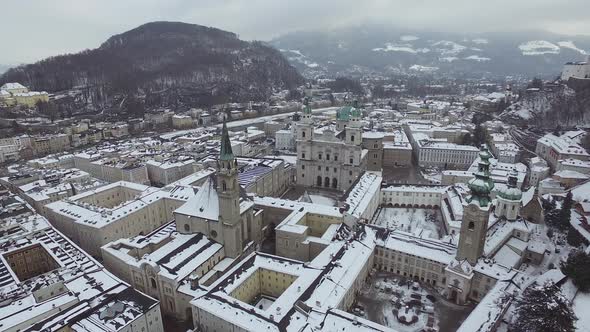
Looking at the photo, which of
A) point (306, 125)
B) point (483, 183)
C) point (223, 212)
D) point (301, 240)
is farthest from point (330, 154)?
point (483, 183)

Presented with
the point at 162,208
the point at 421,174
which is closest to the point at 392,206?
the point at 421,174

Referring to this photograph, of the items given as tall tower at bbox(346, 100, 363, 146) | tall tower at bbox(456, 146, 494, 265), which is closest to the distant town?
tall tower at bbox(456, 146, 494, 265)

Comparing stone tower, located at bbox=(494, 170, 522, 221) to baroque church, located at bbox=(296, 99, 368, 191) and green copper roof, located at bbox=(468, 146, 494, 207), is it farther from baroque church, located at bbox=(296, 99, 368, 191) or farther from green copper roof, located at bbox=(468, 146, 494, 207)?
baroque church, located at bbox=(296, 99, 368, 191)

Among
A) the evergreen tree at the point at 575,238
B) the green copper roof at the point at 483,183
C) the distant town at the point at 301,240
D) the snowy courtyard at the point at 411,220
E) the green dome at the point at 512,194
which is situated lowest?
the snowy courtyard at the point at 411,220

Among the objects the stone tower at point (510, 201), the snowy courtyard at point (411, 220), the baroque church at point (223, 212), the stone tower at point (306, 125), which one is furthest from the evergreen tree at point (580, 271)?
the stone tower at point (306, 125)

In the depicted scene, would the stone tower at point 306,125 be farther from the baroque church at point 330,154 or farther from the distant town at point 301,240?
the distant town at point 301,240

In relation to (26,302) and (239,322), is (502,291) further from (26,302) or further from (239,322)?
(26,302)

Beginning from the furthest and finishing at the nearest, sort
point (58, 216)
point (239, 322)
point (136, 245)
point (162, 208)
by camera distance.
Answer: point (162, 208) < point (58, 216) < point (136, 245) < point (239, 322)
